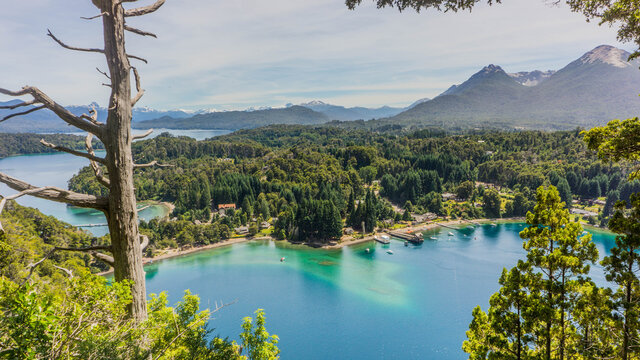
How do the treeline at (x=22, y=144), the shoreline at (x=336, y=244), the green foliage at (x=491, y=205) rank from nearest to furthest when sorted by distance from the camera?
the shoreline at (x=336, y=244) < the green foliage at (x=491, y=205) < the treeline at (x=22, y=144)

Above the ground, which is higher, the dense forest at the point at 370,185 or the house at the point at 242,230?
the dense forest at the point at 370,185

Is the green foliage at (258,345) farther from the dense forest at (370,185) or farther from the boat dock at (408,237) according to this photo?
the boat dock at (408,237)

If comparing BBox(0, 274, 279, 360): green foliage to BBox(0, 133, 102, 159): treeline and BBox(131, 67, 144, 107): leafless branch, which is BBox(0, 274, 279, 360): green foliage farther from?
BBox(0, 133, 102, 159): treeline

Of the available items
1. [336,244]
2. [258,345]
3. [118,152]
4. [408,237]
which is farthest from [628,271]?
[408,237]

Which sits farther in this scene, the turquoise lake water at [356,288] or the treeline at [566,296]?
the turquoise lake water at [356,288]

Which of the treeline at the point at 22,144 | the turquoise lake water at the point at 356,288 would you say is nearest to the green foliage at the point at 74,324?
the turquoise lake water at the point at 356,288

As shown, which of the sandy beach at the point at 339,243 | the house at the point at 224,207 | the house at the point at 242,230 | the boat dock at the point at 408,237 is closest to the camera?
the sandy beach at the point at 339,243
